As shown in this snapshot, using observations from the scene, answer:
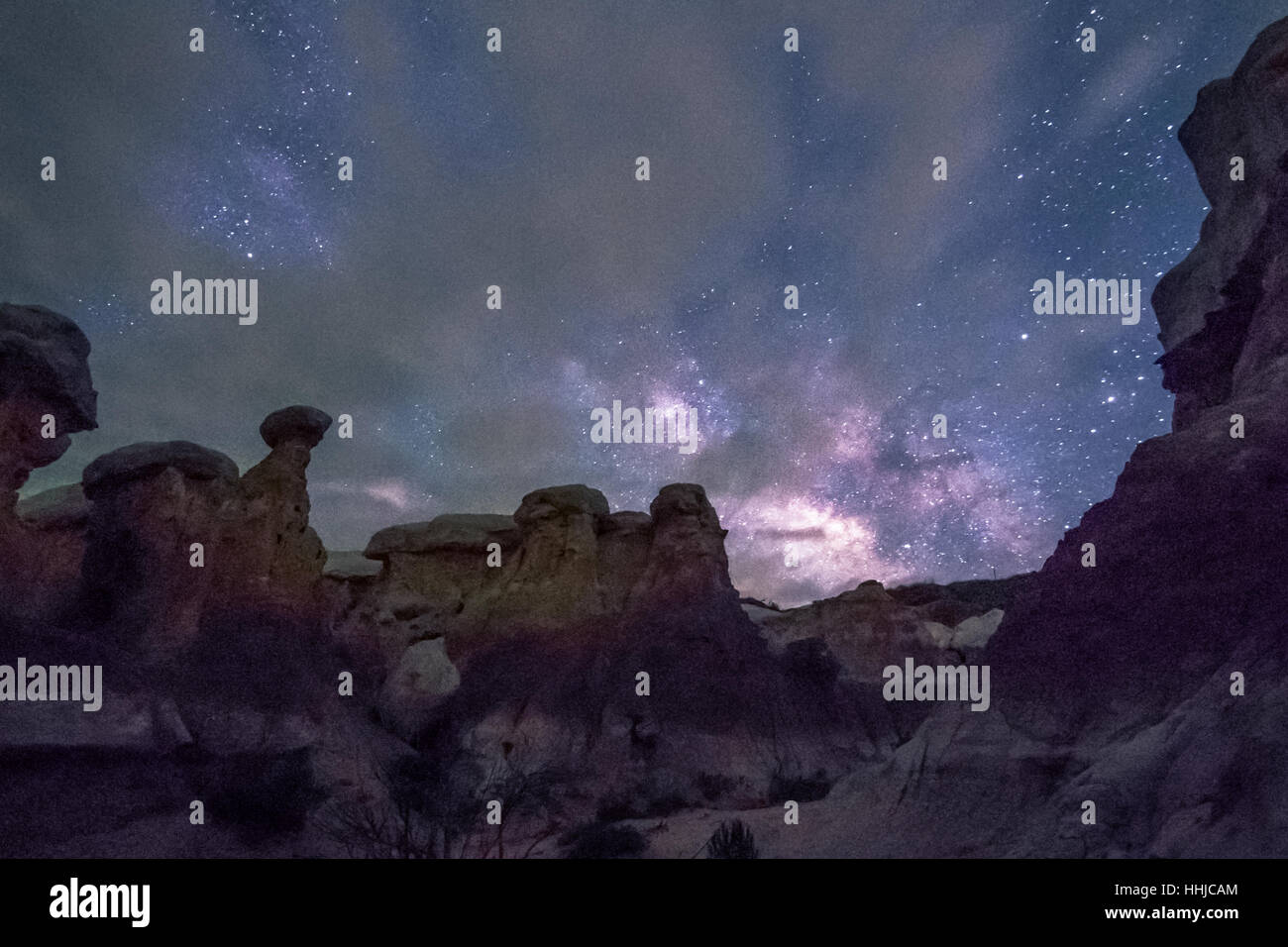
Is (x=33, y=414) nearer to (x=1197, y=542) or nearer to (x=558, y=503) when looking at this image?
(x=558, y=503)

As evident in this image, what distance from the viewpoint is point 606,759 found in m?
19.5

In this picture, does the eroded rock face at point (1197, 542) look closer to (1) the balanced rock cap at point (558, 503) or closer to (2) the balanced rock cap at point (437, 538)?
(1) the balanced rock cap at point (558, 503)

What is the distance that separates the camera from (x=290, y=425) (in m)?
20.9

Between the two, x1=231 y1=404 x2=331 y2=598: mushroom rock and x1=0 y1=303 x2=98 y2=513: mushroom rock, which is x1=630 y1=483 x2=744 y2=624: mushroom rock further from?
x1=0 y1=303 x2=98 y2=513: mushroom rock

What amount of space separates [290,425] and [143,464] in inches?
156

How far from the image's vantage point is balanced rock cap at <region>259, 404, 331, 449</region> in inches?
824

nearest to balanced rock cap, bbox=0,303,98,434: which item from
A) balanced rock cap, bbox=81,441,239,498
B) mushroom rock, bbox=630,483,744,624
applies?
balanced rock cap, bbox=81,441,239,498

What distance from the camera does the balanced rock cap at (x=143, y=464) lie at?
712 inches

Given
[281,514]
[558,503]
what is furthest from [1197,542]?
[281,514]

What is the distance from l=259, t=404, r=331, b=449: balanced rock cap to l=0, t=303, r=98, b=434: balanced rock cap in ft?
13.8

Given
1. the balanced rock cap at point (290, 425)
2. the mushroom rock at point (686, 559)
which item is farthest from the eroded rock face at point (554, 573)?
the balanced rock cap at point (290, 425)

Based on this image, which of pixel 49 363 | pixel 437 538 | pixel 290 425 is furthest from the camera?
pixel 437 538

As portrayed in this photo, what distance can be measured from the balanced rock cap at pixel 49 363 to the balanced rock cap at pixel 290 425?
4.20 meters
